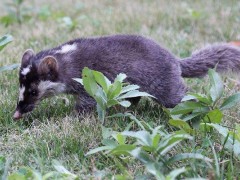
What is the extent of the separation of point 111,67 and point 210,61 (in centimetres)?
99

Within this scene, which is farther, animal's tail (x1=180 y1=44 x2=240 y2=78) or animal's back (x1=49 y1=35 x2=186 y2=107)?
animal's tail (x1=180 y1=44 x2=240 y2=78)

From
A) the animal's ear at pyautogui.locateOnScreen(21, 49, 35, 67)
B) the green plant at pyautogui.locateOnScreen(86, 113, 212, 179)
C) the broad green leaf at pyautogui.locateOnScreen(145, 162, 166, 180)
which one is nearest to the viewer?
the broad green leaf at pyautogui.locateOnScreen(145, 162, 166, 180)

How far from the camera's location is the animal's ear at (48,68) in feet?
15.9

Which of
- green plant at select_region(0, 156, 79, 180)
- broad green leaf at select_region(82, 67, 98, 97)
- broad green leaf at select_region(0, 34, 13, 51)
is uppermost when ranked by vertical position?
broad green leaf at select_region(0, 34, 13, 51)

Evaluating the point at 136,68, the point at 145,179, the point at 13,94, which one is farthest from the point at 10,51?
the point at 145,179

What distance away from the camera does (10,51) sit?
625 cm

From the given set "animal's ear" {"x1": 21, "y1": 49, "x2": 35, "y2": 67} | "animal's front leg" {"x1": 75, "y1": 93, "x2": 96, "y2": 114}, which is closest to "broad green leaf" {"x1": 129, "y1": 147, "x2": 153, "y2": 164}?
"animal's front leg" {"x1": 75, "y1": 93, "x2": 96, "y2": 114}

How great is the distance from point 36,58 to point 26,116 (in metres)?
0.56

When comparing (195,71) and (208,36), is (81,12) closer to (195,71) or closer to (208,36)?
(208,36)

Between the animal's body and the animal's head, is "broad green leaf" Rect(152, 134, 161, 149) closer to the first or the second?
the animal's body

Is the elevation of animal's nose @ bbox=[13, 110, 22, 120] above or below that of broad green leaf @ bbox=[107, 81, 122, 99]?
below

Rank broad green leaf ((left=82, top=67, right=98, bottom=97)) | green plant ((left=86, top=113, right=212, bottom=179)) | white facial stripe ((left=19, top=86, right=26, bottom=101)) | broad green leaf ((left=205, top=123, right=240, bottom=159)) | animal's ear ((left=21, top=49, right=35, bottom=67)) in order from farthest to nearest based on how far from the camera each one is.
Result: animal's ear ((left=21, top=49, right=35, bottom=67)) < white facial stripe ((left=19, top=86, right=26, bottom=101)) < broad green leaf ((left=82, top=67, right=98, bottom=97)) < broad green leaf ((left=205, top=123, right=240, bottom=159)) < green plant ((left=86, top=113, right=212, bottom=179))

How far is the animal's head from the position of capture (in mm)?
4812

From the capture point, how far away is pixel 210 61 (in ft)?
17.0
